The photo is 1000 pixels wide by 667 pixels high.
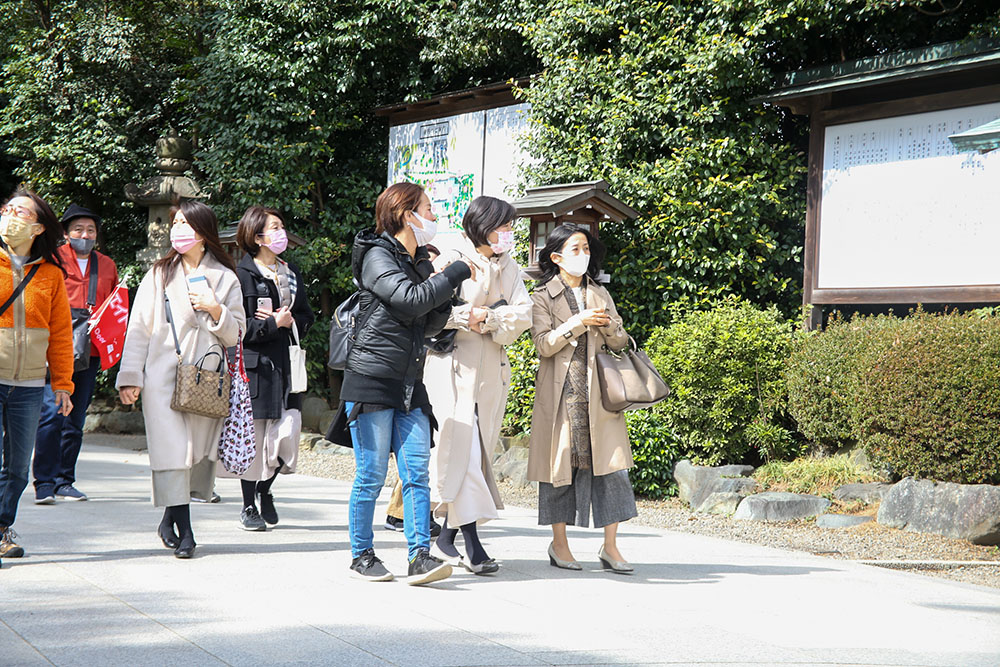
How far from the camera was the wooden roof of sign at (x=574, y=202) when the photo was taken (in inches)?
369

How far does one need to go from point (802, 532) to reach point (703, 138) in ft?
14.5

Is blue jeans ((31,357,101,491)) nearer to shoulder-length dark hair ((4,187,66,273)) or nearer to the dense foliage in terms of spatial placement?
shoulder-length dark hair ((4,187,66,273))

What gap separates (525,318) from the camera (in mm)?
5273

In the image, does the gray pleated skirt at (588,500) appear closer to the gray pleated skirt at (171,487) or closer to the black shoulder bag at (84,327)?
the gray pleated skirt at (171,487)

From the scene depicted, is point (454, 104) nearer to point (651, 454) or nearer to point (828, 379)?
point (651, 454)

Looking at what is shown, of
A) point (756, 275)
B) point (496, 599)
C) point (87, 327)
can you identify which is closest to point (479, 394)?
point (496, 599)

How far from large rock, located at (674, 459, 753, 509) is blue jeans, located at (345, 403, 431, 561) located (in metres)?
4.37

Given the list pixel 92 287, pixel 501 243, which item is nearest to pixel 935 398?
pixel 501 243

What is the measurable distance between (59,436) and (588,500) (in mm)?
4184

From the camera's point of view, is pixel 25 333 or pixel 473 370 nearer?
pixel 25 333

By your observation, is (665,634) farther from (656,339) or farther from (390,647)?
(656,339)

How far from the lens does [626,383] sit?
5480 mm

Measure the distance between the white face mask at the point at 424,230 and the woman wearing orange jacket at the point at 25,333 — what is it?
1.99m

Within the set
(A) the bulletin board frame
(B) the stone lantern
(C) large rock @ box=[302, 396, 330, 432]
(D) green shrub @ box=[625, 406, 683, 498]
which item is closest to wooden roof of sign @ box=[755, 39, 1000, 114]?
(A) the bulletin board frame
